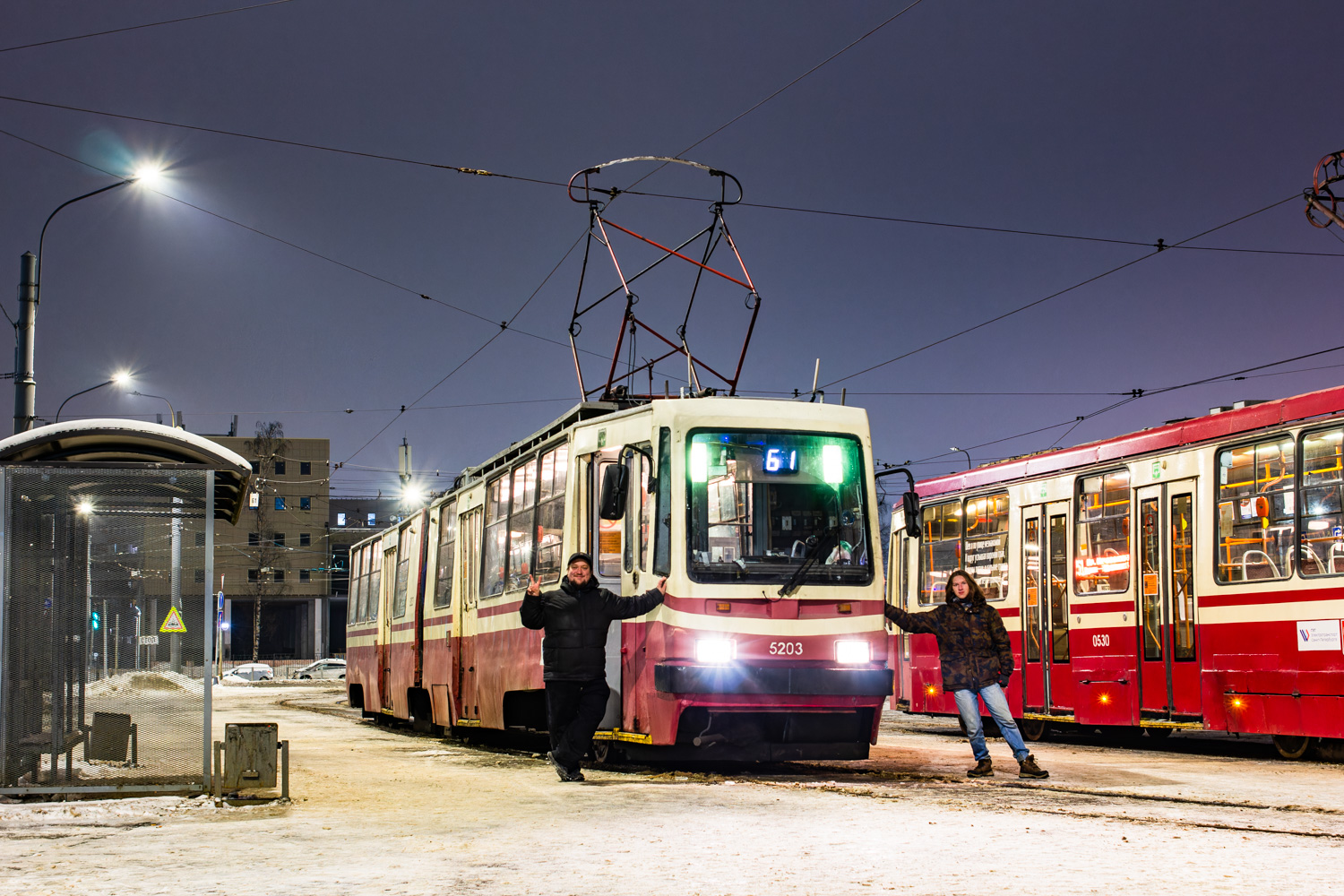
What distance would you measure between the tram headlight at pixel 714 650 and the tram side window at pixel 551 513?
2.24 m

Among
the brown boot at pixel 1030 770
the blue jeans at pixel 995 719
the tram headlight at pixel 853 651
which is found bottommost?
the brown boot at pixel 1030 770

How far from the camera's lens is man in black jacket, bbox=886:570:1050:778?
1230 centimetres

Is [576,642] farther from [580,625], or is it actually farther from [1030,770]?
[1030,770]

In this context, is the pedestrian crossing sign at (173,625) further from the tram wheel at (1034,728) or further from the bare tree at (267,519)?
the bare tree at (267,519)

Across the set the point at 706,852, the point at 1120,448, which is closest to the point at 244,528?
the point at 1120,448

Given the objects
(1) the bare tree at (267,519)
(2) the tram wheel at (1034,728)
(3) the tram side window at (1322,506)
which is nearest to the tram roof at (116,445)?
(3) the tram side window at (1322,506)

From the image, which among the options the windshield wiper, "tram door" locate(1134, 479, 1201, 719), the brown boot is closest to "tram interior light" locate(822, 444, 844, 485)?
the windshield wiper

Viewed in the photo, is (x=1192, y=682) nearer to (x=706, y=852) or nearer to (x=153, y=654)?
(x=706, y=852)

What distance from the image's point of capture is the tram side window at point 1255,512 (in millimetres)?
14141

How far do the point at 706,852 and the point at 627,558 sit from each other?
5.07 metres

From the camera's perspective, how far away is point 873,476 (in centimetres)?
1275

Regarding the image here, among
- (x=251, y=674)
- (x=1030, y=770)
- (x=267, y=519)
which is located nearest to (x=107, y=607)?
(x=1030, y=770)

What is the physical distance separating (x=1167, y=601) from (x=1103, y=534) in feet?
5.04

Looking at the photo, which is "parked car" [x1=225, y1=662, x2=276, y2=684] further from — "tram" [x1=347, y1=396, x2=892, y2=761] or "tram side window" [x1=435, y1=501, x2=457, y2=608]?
Result: "tram" [x1=347, y1=396, x2=892, y2=761]
